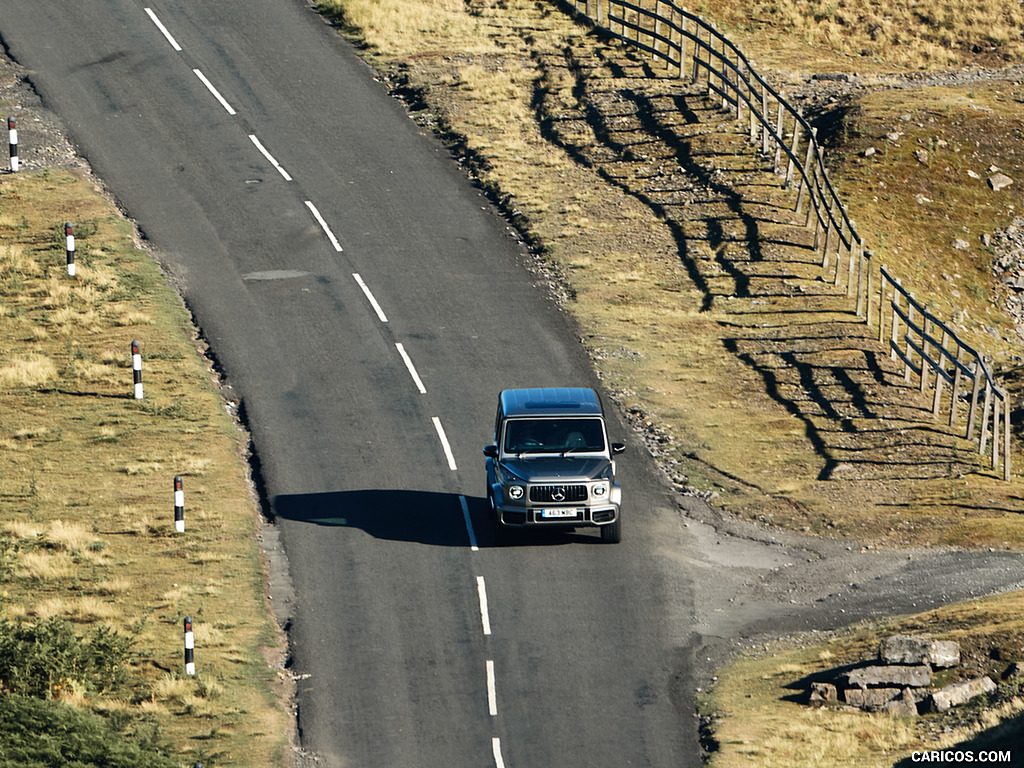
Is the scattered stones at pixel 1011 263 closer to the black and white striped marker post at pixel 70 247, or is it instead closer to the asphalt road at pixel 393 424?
the asphalt road at pixel 393 424

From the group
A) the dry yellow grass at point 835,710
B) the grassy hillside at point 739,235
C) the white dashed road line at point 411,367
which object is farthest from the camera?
the white dashed road line at point 411,367

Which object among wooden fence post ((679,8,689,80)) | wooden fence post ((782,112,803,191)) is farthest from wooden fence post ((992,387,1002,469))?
wooden fence post ((679,8,689,80))

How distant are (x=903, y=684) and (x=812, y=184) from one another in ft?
71.1

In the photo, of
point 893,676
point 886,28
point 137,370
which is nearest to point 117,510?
point 137,370

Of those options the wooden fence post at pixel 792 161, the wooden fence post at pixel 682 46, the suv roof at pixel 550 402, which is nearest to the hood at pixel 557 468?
the suv roof at pixel 550 402

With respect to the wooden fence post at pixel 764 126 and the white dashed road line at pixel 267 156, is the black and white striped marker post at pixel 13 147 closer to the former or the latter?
the white dashed road line at pixel 267 156

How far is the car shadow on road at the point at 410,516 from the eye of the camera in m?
25.7

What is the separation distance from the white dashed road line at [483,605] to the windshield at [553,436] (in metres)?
2.26

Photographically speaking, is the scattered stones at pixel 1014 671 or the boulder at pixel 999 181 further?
the boulder at pixel 999 181

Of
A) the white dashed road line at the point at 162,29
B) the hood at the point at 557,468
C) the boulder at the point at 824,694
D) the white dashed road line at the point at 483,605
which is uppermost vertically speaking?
the white dashed road line at the point at 162,29

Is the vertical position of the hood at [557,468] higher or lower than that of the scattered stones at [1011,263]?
higher

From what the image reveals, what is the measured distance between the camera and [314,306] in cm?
3478

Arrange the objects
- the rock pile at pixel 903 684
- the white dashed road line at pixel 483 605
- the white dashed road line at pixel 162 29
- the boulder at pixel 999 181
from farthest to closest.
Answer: the white dashed road line at pixel 162 29 → the boulder at pixel 999 181 → the white dashed road line at pixel 483 605 → the rock pile at pixel 903 684

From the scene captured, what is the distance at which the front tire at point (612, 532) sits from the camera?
25.2 meters
